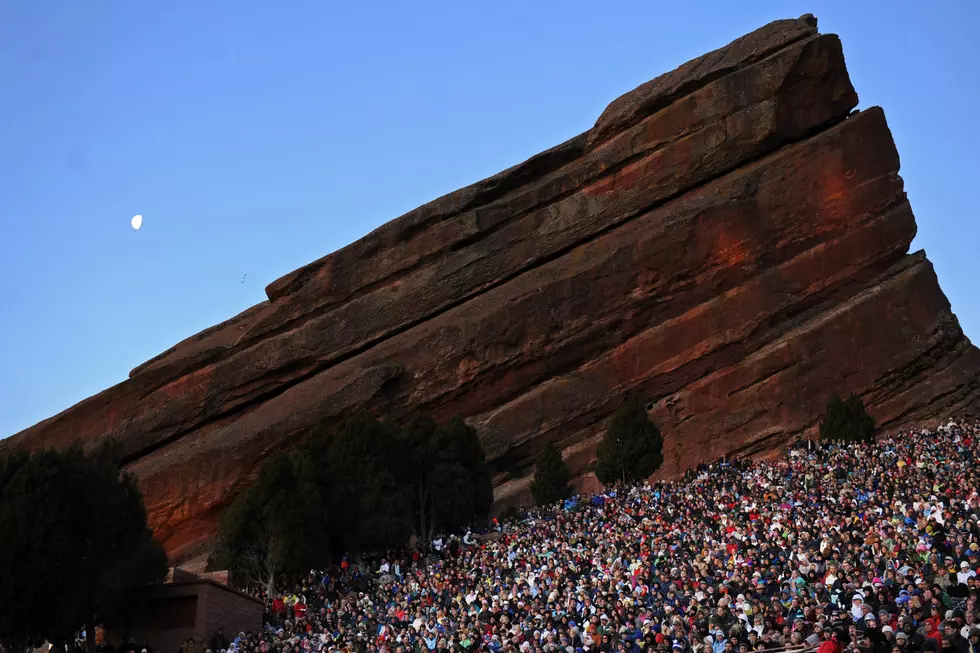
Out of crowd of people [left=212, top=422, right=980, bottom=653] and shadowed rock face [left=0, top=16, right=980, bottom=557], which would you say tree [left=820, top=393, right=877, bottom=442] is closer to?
crowd of people [left=212, top=422, right=980, bottom=653]

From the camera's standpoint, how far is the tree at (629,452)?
42625 mm

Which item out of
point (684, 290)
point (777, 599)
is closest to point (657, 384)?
point (684, 290)

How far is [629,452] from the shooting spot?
42688 mm

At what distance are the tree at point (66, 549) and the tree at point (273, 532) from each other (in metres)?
4.47

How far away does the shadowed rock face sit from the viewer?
49656mm

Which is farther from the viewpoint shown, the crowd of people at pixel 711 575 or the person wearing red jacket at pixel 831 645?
the crowd of people at pixel 711 575

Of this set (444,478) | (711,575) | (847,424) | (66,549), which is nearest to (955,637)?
(711,575)

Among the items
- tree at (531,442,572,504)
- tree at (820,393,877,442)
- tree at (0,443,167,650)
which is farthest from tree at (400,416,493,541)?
tree at (820,393,877,442)

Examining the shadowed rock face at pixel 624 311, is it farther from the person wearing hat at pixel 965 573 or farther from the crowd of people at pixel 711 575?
the person wearing hat at pixel 965 573

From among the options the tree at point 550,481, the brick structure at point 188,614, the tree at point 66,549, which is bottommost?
the brick structure at point 188,614

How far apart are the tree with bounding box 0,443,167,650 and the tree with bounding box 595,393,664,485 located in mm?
18360

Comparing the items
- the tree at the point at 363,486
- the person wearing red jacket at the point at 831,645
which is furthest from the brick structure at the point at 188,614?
the person wearing red jacket at the point at 831,645

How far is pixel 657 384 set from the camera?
169 feet

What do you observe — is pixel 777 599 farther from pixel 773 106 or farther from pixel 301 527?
pixel 773 106
